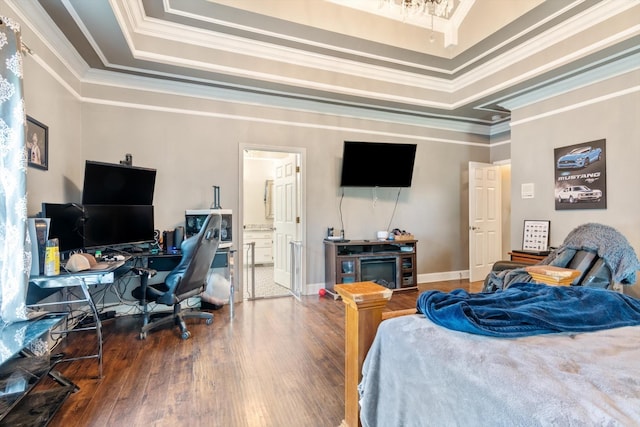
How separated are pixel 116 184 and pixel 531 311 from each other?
352 centimetres

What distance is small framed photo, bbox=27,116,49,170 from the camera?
7.98 feet

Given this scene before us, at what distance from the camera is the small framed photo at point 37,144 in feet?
7.98

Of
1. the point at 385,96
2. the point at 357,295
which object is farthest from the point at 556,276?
the point at 385,96

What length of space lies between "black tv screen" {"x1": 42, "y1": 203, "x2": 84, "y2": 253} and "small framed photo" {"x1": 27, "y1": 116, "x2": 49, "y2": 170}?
1.20 ft

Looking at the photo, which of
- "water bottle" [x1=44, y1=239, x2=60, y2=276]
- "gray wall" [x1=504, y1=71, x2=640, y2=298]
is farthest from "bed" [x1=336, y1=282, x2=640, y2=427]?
"gray wall" [x1=504, y1=71, x2=640, y2=298]

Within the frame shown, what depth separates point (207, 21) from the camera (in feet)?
10.7

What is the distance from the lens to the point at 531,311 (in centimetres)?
128

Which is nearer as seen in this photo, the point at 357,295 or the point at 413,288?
the point at 357,295

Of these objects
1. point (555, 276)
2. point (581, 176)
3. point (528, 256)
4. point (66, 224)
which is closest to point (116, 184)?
point (66, 224)

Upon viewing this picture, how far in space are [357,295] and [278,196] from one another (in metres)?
3.89

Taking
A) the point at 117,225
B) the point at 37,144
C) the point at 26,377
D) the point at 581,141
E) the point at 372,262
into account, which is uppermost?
the point at 581,141

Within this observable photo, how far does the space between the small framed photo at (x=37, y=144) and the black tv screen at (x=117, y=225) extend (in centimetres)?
48

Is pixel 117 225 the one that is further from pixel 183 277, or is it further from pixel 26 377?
pixel 26 377

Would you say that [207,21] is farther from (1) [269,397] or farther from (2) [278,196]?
(1) [269,397]
